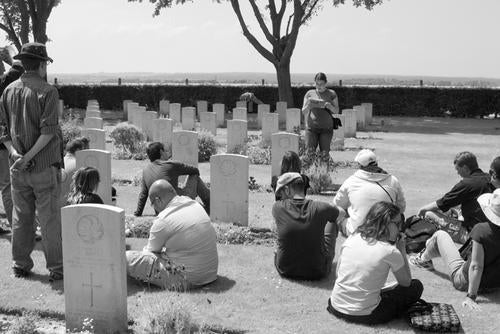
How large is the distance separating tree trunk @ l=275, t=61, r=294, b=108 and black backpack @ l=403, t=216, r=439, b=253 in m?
19.6

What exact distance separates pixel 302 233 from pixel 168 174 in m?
2.86

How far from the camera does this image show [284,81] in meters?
27.0

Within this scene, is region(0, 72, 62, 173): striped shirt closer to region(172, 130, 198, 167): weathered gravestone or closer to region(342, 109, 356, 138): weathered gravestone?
region(172, 130, 198, 167): weathered gravestone

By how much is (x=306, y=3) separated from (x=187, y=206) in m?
21.9

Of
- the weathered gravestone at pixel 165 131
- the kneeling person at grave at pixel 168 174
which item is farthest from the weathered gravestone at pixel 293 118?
Result: the kneeling person at grave at pixel 168 174

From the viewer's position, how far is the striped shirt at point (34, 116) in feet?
20.5

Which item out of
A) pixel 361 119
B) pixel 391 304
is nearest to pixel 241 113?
pixel 361 119

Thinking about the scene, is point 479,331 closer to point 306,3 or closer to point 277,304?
point 277,304

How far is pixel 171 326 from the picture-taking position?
513 centimetres

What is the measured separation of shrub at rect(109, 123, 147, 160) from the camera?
616 inches

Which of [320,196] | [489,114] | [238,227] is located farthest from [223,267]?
[489,114]

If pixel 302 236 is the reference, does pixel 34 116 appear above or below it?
above

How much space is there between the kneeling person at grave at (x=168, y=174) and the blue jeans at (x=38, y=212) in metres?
2.27

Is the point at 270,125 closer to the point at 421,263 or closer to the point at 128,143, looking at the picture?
the point at 128,143
